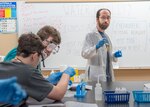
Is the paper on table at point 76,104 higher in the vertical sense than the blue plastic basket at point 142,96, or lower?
lower

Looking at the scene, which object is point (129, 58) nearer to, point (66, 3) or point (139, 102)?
point (66, 3)

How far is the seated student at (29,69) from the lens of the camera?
1588mm

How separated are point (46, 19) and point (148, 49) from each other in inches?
57.1

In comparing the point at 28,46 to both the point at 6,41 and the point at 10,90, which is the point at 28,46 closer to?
the point at 10,90

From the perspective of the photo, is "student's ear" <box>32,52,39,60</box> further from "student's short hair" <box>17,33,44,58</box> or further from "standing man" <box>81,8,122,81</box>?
"standing man" <box>81,8,122,81</box>

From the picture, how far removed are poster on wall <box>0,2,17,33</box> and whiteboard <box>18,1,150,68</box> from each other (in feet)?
0.23

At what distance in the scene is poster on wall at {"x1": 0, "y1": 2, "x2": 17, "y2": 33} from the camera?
3863mm

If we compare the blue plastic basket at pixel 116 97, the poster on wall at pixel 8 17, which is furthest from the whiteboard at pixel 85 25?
the blue plastic basket at pixel 116 97

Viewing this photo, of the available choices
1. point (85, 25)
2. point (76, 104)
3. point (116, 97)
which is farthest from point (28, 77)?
point (85, 25)

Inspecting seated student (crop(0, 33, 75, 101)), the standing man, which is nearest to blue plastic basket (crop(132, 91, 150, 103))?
seated student (crop(0, 33, 75, 101))

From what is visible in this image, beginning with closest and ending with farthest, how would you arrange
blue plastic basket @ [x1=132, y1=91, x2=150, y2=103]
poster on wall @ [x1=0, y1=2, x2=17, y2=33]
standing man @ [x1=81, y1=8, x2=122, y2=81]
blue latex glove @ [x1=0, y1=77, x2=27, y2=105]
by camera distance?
1. blue latex glove @ [x1=0, y1=77, x2=27, y2=105]
2. blue plastic basket @ [x1=132, y1=91, x2=150, y2=103]
3. standing man @ [x1=81, y1=8, x2=122, y2=81]
4. poster on wall @ [x1=0, y1=2, x2=17, y2=33]

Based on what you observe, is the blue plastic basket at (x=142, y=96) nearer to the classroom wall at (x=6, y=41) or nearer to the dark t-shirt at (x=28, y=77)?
the dark t-shirt at (x=28, y=77)

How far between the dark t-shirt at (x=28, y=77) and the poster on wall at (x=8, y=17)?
7.62 feet

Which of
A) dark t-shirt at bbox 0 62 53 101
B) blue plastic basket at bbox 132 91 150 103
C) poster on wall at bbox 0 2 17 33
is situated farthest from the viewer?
poster on wall at bbox 0 2 17 33
